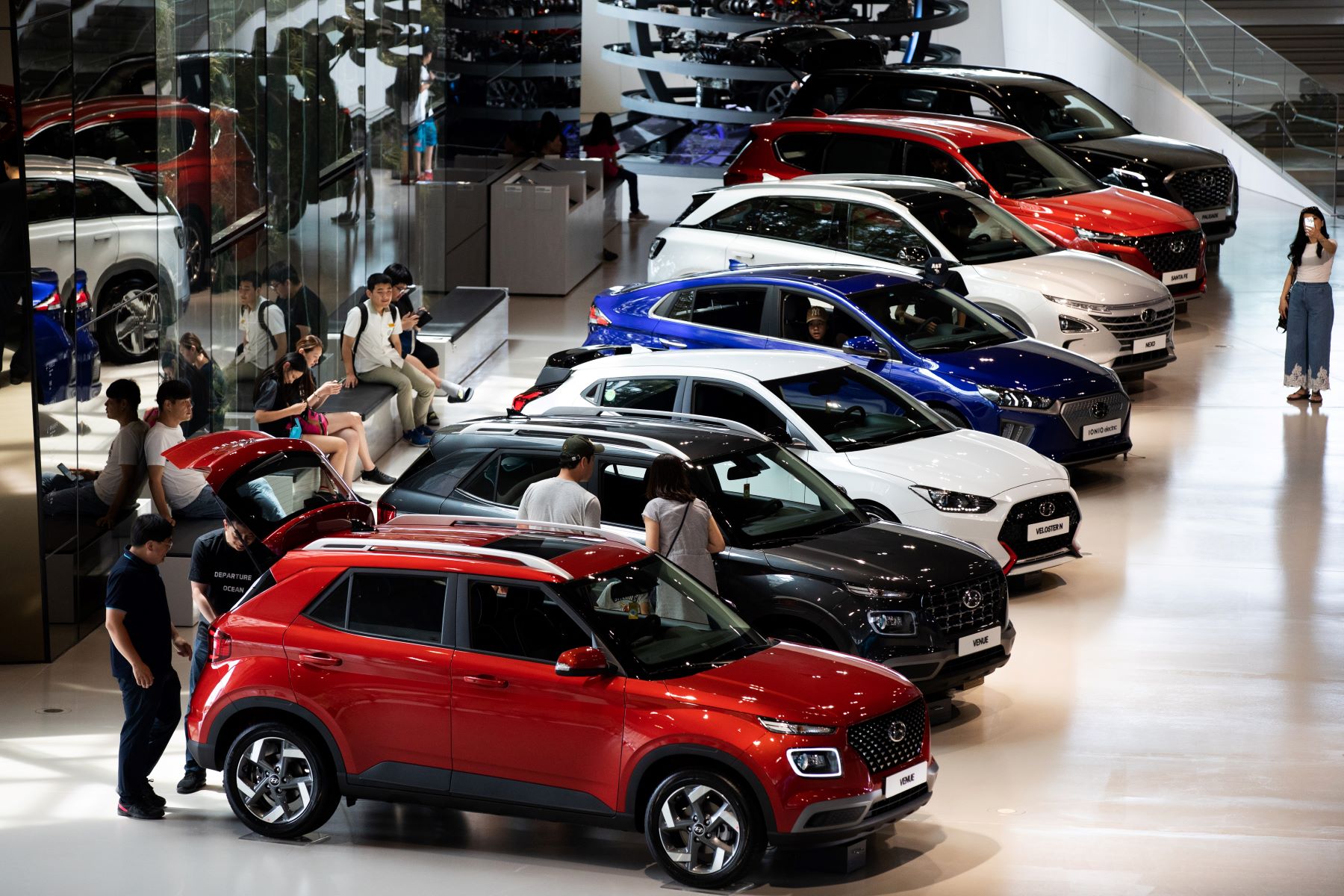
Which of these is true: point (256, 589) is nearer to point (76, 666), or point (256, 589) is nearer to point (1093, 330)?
point (76, 666)

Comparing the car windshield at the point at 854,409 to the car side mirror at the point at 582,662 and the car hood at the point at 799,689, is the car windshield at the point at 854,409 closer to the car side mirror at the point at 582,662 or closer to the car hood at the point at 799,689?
the car hood at the point at 799,689

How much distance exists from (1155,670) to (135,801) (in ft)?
18.0

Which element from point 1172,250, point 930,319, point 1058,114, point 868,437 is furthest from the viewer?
point 1058,114

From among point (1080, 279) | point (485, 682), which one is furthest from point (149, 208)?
point (1080, 279)

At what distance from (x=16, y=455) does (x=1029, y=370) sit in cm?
707

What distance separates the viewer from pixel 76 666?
32.6 feet

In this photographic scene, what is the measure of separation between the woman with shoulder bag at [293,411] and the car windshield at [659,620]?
5000 mm

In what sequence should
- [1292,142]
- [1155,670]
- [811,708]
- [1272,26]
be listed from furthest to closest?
[1272,26], [1292,142], [1155,670], [811,708]

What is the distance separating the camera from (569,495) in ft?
28.2

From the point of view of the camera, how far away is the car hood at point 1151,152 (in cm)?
2052

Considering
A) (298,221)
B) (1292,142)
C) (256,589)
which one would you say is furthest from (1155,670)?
(1292,142)

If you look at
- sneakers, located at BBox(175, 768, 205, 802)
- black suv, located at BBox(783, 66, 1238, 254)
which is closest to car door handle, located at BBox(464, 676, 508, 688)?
sneakers, located at BBox(175, 768, 205, 802)

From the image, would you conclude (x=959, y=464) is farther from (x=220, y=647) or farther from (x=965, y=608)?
(x=220, y=647)

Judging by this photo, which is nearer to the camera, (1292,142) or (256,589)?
(256,589)
